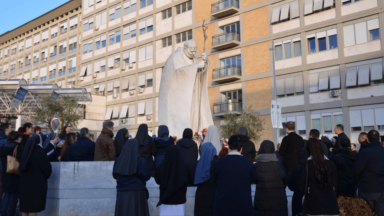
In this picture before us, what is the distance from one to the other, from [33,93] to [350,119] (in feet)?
97.8

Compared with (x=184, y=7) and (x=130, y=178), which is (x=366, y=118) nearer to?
(x=184, y=7)

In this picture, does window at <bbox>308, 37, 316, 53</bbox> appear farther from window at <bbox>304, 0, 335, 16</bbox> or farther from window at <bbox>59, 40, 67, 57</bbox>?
window at <bbox>59, 40, 67, 57</bbox>

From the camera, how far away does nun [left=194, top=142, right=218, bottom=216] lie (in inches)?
220

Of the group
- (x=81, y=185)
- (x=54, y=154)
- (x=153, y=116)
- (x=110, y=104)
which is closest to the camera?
(x=81, y=185)

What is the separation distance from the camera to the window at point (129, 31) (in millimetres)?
45306

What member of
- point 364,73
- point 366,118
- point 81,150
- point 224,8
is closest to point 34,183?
point 81,150

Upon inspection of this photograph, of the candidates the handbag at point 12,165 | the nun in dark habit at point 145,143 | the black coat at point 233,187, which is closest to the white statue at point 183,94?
the nun in dark habit at point 145,143

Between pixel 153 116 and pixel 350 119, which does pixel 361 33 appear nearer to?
pixel 350 119

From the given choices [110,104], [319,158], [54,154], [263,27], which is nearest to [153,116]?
[110,104]

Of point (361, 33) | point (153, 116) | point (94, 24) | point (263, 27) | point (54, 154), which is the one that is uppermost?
point (94, 24)

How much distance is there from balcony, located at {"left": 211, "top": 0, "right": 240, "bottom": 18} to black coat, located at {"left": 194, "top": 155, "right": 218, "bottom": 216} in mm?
30973

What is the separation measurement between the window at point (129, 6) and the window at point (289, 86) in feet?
71.5

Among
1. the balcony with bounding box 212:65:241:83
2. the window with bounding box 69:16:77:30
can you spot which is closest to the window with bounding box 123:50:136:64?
the balcony with bounding box 212:65:241:83

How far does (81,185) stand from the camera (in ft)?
25.3
